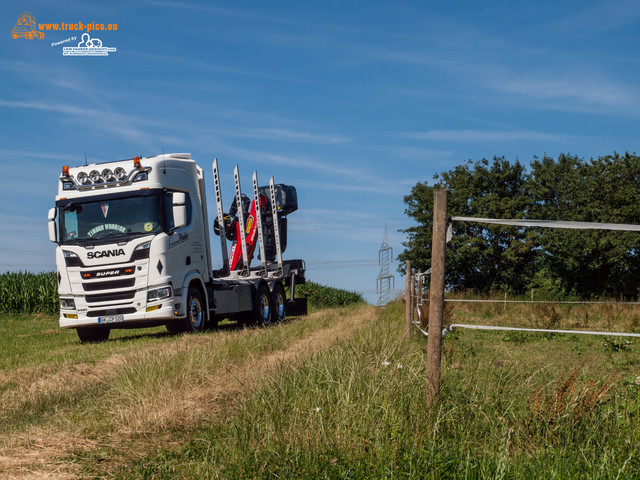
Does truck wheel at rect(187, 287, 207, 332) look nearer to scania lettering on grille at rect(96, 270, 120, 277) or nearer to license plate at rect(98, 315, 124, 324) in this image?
license plate at rect(98, 315, 124, 324)

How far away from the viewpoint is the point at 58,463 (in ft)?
16.7

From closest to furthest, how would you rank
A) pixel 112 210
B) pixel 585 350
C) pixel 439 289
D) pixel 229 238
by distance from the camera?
pixel 439 289, pixel 585 350, pixel 112 210, pixel 229 238

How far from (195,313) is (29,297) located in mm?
16121

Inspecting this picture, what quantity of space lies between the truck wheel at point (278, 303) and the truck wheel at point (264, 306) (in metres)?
0.19

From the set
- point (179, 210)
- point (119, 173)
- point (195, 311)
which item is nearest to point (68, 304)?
point (195, 311)

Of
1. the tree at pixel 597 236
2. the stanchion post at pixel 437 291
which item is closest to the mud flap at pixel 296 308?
the stanchion post at pixel 437 291

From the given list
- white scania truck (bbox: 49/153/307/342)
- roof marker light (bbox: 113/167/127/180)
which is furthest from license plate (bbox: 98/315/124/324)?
roof marker light (bbox: 113/167/127/180)

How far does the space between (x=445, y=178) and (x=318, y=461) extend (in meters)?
60.9

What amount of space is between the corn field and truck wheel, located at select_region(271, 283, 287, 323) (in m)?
12.7

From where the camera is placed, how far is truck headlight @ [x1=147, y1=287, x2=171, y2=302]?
47.9 ft

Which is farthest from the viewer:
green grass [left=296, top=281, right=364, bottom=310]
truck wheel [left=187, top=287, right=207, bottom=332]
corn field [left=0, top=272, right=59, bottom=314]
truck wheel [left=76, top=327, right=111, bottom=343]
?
green grass [left=296, top=281, right=364, bottom=310]

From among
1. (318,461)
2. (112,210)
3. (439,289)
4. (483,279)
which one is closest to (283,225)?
(112,210)

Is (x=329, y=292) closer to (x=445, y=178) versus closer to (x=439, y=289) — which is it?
(x=445, y=178)

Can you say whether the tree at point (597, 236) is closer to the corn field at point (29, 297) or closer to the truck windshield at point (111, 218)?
the corn field at point (29, 297)
